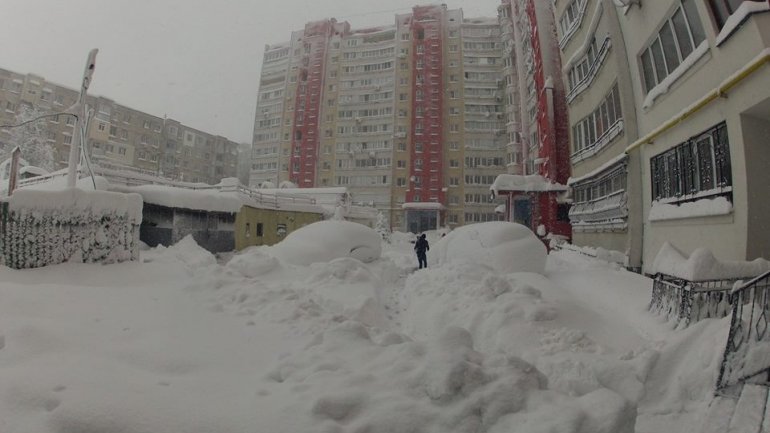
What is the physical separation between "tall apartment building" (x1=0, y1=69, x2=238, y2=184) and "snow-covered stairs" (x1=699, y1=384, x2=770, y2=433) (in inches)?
1357

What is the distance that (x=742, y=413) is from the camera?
3031 millimetres

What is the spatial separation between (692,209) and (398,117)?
44855 mm

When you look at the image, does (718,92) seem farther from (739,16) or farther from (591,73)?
(591,73)

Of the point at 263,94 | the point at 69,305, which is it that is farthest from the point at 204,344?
the point at 263,94

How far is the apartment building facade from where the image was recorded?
5.90 meters

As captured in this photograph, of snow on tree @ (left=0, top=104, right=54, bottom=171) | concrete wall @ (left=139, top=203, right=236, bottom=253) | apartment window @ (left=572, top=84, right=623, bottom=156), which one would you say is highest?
snow on tree @ (left=0, top=104, right=54, bottom=171)

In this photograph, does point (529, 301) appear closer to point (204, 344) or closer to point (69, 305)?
point (204, 344)

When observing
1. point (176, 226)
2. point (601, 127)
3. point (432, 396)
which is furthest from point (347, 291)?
point (601, 127)

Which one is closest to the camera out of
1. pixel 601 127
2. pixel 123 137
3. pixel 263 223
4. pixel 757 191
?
pixel 757 191

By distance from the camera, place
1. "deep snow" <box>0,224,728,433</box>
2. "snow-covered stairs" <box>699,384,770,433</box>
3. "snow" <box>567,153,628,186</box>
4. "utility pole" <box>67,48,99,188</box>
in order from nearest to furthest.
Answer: "deep snow" <box>0,224,728,433</box> → "snow-covered stairs" <box>699,384,770,433</box> → "utility pole" <box>67,48,99,188</box> → "snow" <box>567,153,628,186</box>

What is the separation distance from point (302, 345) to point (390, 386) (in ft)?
3.93

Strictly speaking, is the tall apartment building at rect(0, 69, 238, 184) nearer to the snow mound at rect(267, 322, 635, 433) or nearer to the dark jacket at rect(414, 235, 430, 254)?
the dark jacket at rect(414, 235, 430, 254)

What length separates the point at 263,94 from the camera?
5772 cm

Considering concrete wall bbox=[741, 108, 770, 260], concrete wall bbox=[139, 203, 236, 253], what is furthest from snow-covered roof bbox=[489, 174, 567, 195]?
concrete wall bbox=[139, 203, 236, 253]
